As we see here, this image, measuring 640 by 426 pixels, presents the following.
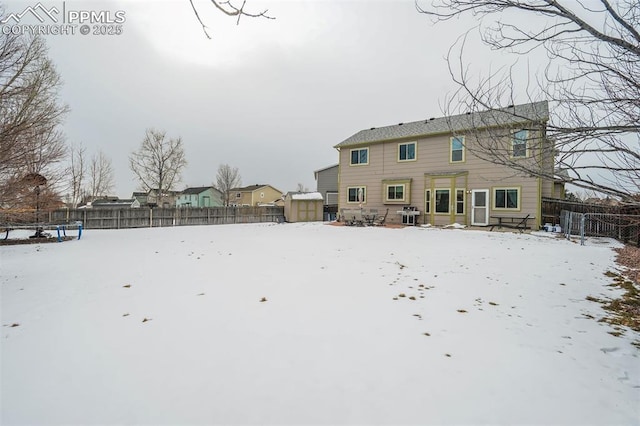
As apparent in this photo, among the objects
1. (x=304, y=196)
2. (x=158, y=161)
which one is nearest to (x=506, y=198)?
(x=304, y=196)

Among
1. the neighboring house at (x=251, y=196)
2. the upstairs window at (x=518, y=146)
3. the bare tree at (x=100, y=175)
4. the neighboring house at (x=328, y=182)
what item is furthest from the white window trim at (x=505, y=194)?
the neighboring house at (x=251, y=196)

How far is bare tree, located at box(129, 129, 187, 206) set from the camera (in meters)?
33.3

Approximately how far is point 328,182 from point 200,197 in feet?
104

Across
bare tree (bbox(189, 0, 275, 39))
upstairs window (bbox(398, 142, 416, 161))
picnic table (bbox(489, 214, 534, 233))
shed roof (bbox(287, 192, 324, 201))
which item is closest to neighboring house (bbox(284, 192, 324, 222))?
shed roof (bbox(287, 192, 324, 201))

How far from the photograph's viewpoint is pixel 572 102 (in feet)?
11.4

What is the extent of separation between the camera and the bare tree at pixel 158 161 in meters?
33.3

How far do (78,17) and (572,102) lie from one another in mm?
8836

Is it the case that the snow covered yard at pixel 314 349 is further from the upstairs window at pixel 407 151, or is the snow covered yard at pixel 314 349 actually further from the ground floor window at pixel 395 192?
the upstairs window at pixel 407 151

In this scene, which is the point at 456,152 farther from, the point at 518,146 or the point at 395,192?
the point at 518,146

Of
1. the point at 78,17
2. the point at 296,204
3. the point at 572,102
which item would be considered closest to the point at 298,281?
the point at 572,102

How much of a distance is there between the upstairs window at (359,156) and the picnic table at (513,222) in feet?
29.2

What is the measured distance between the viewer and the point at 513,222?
48.1ft

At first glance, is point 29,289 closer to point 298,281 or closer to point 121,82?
point 298,281

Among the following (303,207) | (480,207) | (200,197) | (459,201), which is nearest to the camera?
(480,207)
